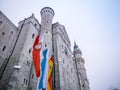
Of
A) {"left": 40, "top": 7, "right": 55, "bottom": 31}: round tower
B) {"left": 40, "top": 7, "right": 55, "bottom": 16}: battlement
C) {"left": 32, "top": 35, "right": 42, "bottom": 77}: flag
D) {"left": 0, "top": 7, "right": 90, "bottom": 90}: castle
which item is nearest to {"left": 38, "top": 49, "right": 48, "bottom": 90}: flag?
{"left": 32, "top": 35, "right": 42, "bottom": 77}: flag

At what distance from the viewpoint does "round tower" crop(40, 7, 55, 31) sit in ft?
89.2

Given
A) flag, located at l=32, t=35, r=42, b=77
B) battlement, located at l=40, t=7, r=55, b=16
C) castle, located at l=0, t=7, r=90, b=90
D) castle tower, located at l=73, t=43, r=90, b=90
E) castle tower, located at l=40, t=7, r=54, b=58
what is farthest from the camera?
castle tower, located at l=73, t=43, r=90, b=90

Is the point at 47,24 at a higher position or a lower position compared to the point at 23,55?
higher

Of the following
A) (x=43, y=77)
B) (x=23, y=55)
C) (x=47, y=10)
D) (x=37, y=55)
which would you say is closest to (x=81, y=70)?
(x=47, y=10)

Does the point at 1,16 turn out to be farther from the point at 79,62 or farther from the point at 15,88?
the point at 79,62

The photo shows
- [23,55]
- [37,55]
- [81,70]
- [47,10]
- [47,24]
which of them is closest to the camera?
[37,55]

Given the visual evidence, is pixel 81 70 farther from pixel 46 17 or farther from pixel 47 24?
pixel 46 17

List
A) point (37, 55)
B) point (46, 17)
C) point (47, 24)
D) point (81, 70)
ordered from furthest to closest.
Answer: point (81, 70)
point (46, 17)
point (47, 24)
point (37, 55)

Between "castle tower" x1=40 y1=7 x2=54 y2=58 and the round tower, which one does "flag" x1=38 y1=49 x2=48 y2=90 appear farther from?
the round tower

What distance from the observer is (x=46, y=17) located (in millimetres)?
29062

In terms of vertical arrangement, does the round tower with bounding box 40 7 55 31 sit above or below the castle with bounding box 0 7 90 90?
above

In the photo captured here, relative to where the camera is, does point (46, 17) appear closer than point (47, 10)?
Yes

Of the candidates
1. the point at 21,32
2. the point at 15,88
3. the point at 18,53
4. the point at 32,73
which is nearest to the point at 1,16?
the point at 21,32

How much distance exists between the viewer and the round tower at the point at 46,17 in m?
27.2
